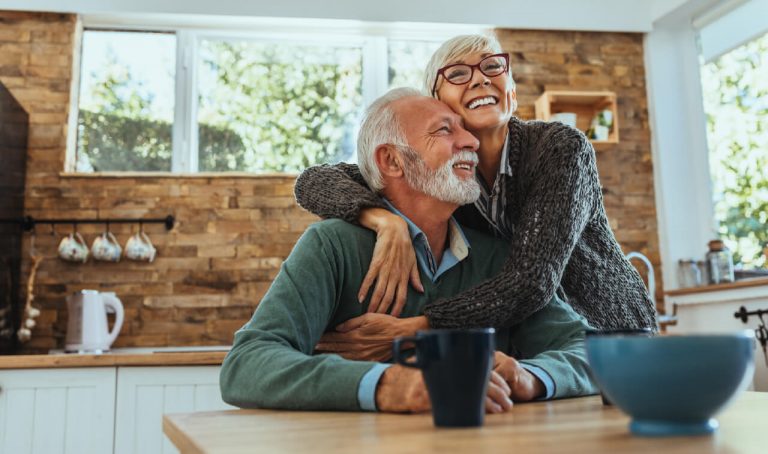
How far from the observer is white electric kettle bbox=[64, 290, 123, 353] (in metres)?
2.95

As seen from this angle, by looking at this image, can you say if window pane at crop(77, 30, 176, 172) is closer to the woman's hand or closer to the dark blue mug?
the woman's hand

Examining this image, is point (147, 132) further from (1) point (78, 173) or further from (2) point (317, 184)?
(2) point (317, 184)

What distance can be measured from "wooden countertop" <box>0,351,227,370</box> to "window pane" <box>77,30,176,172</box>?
1.28 m

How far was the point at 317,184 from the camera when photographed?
4.78 ft

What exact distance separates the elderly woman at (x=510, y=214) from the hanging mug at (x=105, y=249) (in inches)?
77.0

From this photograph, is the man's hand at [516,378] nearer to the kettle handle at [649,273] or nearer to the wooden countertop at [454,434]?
the wooden countertop at [454,434]

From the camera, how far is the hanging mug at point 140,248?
3.19 m

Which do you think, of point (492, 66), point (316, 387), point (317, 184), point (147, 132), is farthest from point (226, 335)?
point (316, 387)

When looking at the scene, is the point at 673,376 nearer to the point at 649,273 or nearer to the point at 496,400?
the point at 496,400

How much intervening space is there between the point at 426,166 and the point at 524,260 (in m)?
0.31

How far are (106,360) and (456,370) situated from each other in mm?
2037

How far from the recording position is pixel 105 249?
3154 mm

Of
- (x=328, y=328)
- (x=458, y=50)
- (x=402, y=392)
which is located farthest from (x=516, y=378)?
(x=458, y=50)

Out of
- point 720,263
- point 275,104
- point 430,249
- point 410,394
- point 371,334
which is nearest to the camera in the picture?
point 410,394
